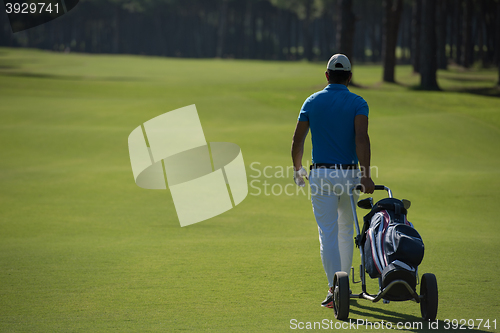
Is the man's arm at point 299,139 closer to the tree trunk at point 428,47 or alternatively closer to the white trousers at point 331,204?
the white trousers at point 331,204

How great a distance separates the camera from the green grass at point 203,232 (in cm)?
447

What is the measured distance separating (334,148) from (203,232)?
12.4 ft

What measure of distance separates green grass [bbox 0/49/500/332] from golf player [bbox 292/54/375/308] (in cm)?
63

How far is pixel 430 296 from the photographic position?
4.06 m

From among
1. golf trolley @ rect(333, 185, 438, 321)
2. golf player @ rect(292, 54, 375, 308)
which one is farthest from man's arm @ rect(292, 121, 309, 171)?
golf trolley @ rect(333, 185, 438, 321)

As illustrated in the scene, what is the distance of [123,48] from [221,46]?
28665mm

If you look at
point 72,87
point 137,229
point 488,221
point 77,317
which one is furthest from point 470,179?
point 72,87

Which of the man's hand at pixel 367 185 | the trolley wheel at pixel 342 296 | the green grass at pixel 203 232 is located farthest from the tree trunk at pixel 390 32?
the trolley wheel at pixel 342 296

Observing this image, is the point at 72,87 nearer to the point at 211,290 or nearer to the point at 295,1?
the point at 211,290

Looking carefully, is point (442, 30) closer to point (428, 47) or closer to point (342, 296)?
point (428, 47)

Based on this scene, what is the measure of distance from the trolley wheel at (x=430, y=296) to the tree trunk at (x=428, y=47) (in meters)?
24.9

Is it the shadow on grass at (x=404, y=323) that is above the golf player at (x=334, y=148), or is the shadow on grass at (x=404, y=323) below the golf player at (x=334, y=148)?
below

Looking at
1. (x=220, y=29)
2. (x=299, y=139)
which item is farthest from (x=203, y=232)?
(x=220, y=29)

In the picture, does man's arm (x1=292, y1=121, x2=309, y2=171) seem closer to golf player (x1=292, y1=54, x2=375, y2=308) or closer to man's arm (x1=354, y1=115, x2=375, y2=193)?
golf player (x1=292, y1=54, x2=375, y2=308)
